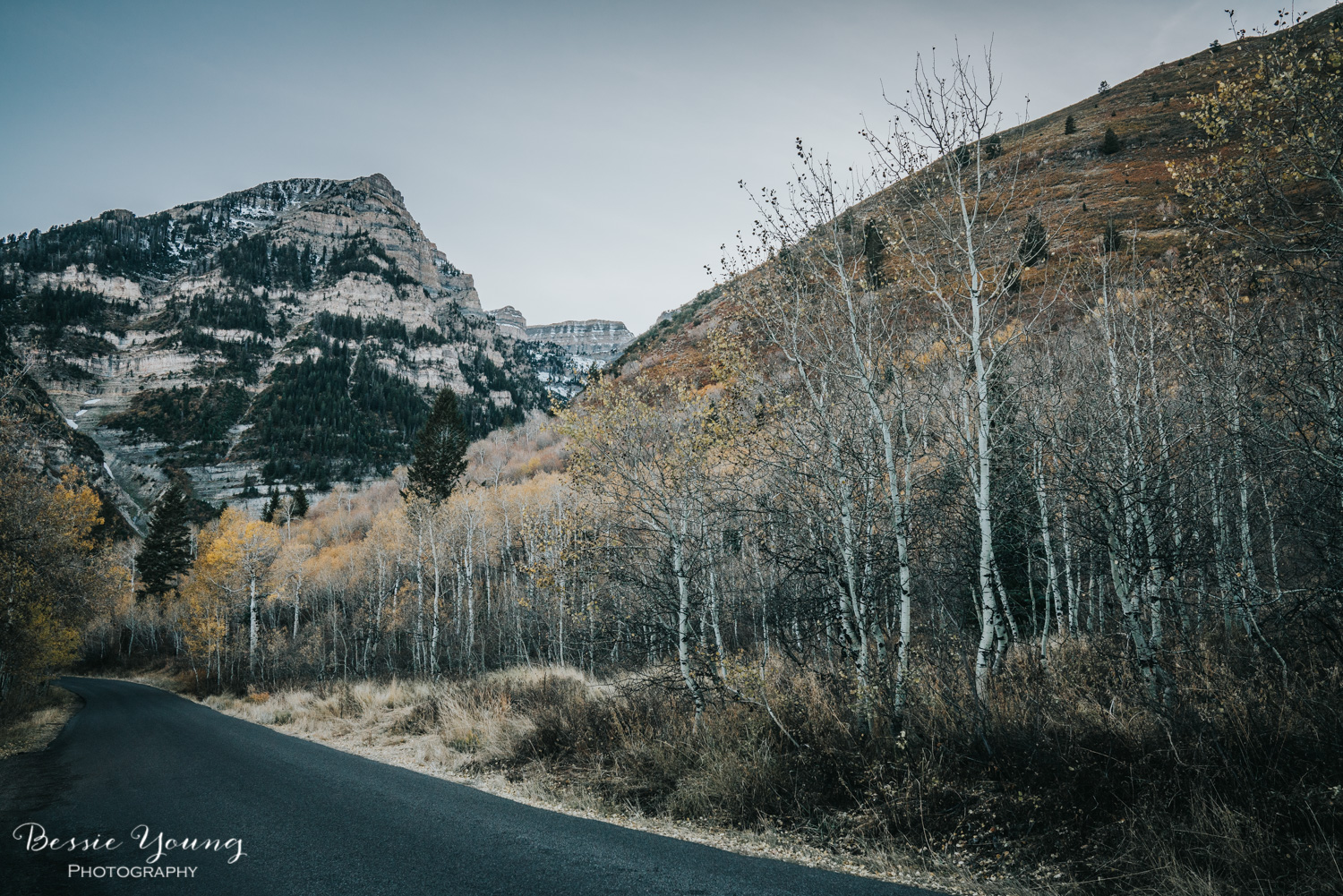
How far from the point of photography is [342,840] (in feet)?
16.9

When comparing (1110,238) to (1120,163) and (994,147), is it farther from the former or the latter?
(1120,163)

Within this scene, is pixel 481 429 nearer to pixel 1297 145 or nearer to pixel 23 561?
pixel 23 561

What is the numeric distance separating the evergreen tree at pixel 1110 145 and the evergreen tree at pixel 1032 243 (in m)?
78.3

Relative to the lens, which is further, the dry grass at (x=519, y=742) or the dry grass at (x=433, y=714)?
the dry grass at (x=433, y=714)

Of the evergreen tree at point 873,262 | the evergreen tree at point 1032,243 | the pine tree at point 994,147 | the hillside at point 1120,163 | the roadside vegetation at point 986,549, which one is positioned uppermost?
the hillside at point 1120,163

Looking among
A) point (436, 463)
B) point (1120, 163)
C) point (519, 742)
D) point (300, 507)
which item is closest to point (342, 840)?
point (519, 742)

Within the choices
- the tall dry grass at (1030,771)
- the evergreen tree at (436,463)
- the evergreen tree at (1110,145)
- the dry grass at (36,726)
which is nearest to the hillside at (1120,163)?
the evergreen tree at (1110,145)

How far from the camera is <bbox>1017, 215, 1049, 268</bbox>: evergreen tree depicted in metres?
6.00

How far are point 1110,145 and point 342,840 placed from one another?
86947 mm

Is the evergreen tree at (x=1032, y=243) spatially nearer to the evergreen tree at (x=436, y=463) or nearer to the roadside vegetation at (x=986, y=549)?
the roadside vegetation at (x=986, y=549)

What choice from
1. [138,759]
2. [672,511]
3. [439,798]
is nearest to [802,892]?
[439,798]

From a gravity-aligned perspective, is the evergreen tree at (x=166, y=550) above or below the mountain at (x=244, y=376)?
below

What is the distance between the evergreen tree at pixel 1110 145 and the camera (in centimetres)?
6031

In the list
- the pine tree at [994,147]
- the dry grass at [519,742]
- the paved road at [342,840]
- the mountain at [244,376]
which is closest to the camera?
the paved road at [342,840]
